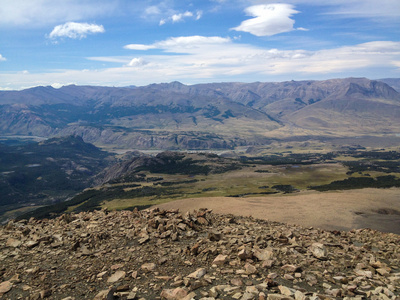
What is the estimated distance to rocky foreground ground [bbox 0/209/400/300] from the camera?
1568cm

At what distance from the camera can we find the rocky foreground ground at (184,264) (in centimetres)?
1568

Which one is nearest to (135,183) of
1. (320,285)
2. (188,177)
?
(188,177)

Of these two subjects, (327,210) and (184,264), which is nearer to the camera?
(184,264)

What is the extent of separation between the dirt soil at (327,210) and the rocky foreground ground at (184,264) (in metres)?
18.1

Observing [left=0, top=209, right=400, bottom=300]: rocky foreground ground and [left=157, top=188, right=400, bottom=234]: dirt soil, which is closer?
[left=0, top=209, right=400, bottom=300]: rocky foreground ground

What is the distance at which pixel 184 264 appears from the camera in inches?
749

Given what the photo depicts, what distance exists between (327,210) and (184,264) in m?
40.8

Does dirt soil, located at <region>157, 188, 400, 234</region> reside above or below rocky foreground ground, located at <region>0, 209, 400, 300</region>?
below

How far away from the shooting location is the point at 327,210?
52.5m

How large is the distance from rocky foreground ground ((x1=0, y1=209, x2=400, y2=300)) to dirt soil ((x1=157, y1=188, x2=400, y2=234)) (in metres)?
18.1

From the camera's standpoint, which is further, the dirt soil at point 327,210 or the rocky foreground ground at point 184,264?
the dirt soil at point 327,210

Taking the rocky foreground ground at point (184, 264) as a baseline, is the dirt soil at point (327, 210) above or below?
below

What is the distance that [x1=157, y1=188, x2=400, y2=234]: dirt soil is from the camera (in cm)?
4465

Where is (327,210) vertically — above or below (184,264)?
below
